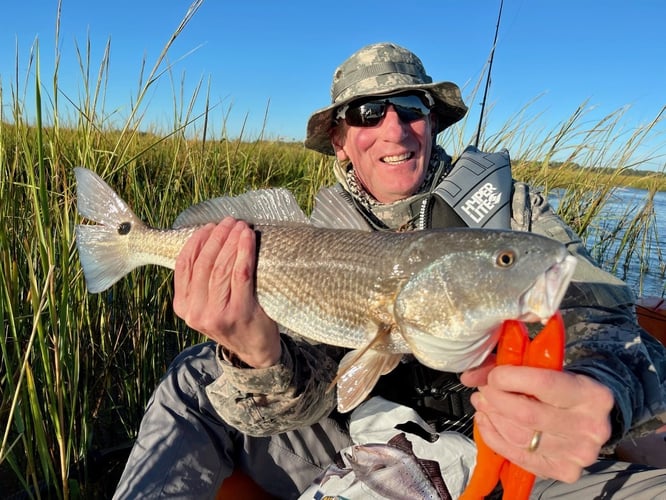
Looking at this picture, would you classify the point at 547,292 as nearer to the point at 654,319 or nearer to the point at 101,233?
the point at 101,233

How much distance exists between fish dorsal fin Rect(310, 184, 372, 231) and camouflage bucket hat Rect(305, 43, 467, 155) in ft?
3.49

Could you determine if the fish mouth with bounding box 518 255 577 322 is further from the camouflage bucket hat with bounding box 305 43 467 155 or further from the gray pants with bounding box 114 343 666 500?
the camouflage bucket hat with bounding box 305 43 467 155

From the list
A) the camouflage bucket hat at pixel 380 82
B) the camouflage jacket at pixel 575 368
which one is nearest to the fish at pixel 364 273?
the camouflage jacket at pixel 575 368

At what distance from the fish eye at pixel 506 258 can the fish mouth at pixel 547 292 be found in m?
0.11

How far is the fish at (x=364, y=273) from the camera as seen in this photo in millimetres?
1612

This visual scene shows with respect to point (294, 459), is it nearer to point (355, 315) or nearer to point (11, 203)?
point (355, 315)

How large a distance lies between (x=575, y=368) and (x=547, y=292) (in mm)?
471

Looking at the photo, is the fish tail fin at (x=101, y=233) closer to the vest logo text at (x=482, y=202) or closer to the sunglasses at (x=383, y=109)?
the sunglasses at (x=383, y=109)

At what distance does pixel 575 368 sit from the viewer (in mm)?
1795

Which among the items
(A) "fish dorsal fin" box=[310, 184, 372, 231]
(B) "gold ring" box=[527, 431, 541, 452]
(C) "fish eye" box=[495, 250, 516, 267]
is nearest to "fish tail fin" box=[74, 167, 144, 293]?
(A) "fish dorsal fin" box=[310, 184, 372, 231]

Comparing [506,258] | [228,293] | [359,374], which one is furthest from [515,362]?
[228,293]

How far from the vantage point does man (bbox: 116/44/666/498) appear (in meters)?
1.50

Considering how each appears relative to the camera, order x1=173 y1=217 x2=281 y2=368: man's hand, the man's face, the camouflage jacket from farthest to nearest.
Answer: the man's face < x1=173 y1=217 x2=281 y2=368: man's hand < the camouflage jacket

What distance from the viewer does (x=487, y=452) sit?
1.62 meters
